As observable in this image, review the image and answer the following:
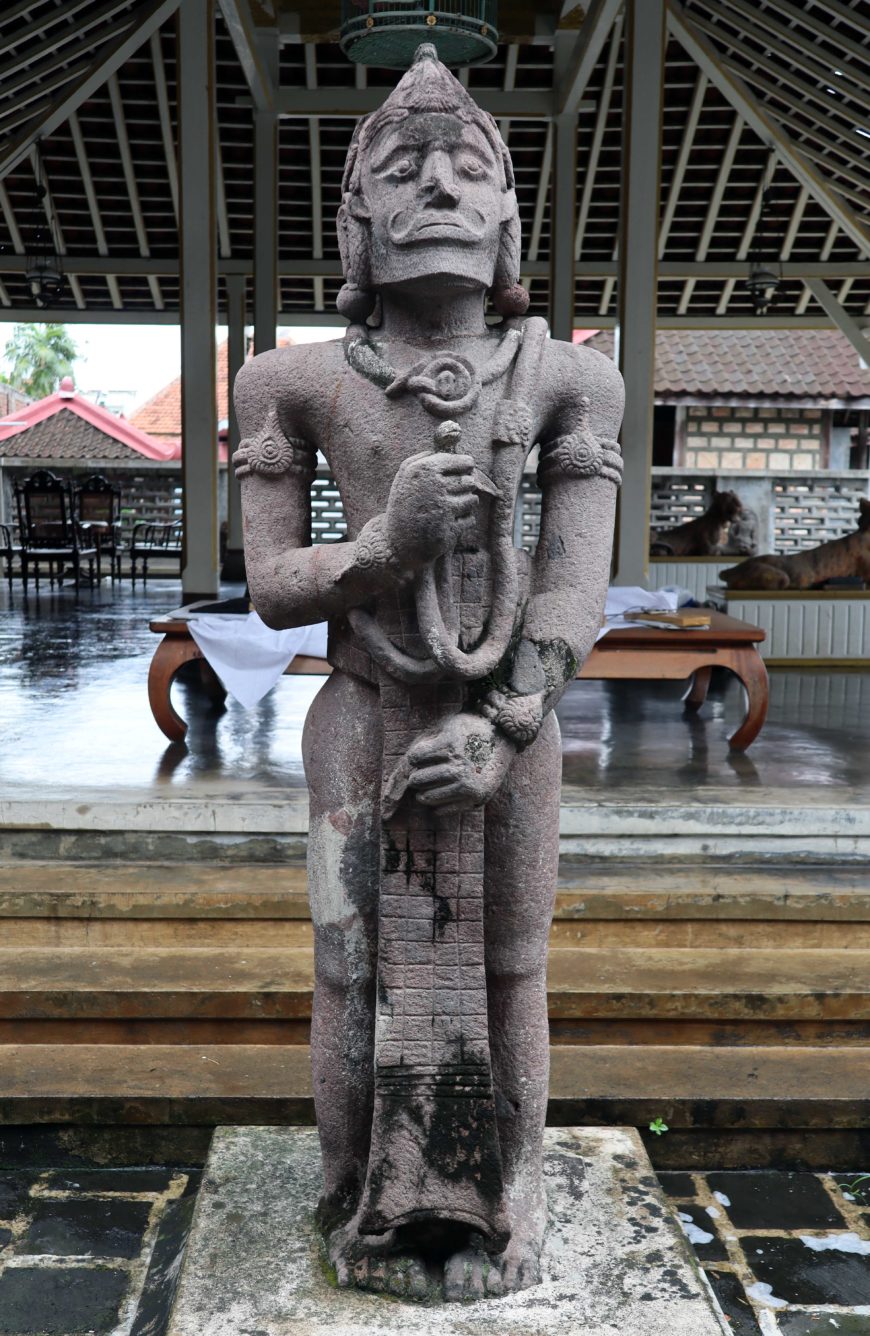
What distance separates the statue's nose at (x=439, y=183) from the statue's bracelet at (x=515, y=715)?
802 millimetres

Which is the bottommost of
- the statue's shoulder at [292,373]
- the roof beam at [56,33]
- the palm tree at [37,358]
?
the statue's shoulder at [292,373]

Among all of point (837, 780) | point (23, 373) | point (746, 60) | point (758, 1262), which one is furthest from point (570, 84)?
point (23, 373)

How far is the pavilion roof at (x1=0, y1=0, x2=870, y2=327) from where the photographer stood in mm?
9688

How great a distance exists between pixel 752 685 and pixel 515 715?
3619 millimetres

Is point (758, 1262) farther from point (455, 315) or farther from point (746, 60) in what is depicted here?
point (746, 60)

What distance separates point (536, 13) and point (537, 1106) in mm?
10036

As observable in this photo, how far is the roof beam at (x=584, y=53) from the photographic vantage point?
30.0 feet

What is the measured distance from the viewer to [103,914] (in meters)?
3.81

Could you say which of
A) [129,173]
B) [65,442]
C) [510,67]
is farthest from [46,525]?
[65,442]

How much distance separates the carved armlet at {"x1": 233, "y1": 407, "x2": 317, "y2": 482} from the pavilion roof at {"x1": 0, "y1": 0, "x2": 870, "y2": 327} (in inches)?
288

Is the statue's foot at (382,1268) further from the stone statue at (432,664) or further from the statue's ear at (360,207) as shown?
the statue's ear at (360,207)

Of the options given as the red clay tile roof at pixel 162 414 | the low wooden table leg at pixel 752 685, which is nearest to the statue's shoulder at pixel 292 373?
the low wooden table leg at pixel 752 685

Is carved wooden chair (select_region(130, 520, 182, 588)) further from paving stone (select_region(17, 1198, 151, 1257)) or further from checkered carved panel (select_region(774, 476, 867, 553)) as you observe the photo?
paving stone (select_region(17, 1198, 151, 1257))

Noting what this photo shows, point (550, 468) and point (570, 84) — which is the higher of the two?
point (570, 84)
